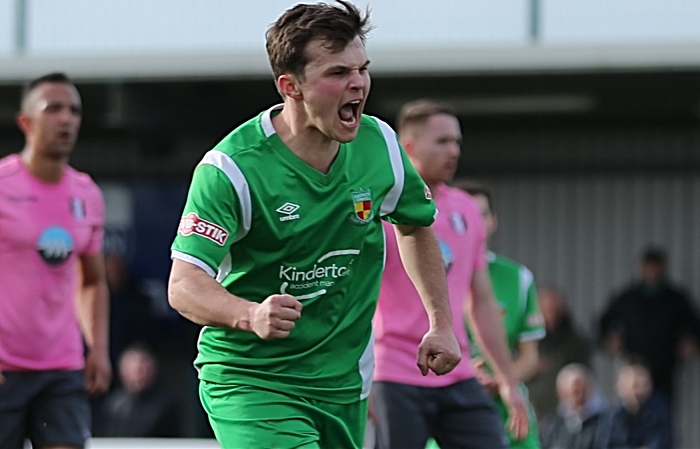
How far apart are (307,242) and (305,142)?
329 millimetres

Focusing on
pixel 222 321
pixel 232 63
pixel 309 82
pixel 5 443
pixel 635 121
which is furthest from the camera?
pixel 635 121

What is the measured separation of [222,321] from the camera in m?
4.14

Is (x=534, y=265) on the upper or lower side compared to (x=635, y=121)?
lower

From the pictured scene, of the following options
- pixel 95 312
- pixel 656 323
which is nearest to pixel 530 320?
pixel 95 312

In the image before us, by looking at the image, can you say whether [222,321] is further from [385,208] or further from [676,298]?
[676,298]

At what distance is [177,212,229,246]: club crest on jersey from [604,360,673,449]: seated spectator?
23.4 ft

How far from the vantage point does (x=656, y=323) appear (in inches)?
496

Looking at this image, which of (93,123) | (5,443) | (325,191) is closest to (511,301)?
(5,443)

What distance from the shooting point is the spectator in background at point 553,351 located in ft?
40.0

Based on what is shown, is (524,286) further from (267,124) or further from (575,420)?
(267,124)

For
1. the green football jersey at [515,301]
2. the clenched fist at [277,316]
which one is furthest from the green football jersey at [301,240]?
the green football jersey at [515,301]

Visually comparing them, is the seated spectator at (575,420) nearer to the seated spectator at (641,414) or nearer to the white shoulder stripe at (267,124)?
the seated spectator at (641,414)

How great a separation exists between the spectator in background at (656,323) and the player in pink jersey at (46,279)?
686 centimetres

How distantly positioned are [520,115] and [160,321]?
400 cm
